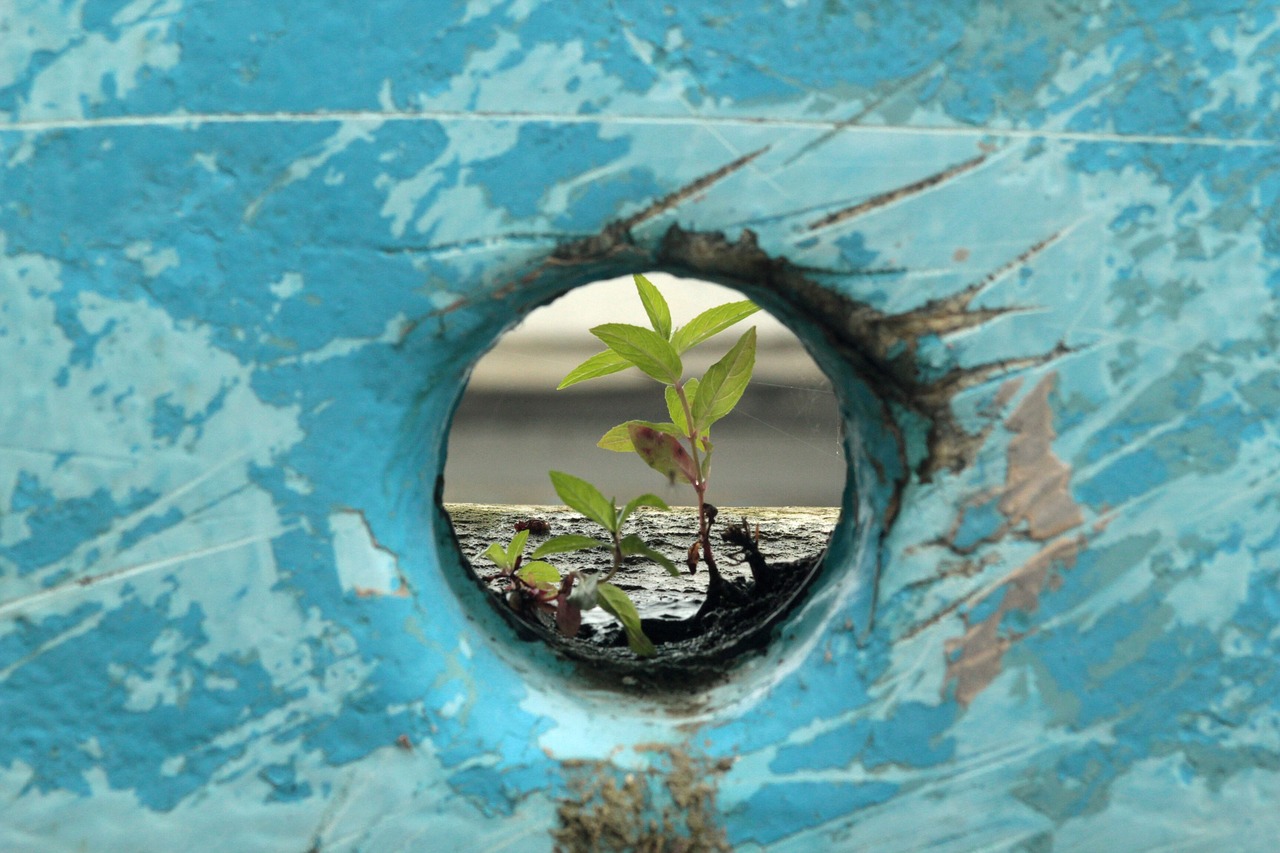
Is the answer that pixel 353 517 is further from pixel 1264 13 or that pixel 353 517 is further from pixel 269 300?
pixel 1264 13

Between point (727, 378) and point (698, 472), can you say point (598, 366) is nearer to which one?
point (727, 378)

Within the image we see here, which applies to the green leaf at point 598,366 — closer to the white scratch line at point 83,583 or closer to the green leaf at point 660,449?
the green leaf at point 660,449

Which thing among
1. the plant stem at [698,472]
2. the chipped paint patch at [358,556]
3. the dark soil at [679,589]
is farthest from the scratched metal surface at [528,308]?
the plant stem at [698,472]

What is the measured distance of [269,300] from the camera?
2.66ft

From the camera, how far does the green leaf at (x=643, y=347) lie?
106 centimetres

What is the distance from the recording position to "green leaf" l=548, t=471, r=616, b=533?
1181 millimetres

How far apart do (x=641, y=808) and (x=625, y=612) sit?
251 millimetres

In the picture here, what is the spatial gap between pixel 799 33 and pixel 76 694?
76 cm

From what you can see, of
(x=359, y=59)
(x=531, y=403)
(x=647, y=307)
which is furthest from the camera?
(x=531, y=403)

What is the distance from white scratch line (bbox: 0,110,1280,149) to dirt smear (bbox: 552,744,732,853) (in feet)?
1.69

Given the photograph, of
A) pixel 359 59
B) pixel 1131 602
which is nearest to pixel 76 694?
pixel 359 59

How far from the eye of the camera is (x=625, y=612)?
3.57ft

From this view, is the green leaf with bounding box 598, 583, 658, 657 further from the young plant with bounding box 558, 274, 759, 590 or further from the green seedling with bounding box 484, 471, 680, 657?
the young plant with bounding box 558, 274, 759, 590

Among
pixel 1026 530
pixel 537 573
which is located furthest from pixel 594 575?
pixel 1026 530
